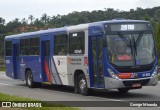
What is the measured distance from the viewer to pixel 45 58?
2241 cm

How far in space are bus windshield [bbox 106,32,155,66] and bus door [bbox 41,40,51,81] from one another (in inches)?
228

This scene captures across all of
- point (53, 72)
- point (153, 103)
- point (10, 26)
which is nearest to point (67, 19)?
point (10, 26)

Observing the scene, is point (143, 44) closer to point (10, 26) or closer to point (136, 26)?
point (136, 26)

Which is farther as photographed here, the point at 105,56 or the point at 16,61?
the point at 16,61

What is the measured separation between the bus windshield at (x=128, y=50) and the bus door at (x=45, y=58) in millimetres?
5779

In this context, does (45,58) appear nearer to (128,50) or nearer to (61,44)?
(61,44)

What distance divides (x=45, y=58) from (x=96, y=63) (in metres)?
5.50

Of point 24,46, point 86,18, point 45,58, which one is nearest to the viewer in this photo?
point 45,58

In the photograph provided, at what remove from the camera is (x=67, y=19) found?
333 ft

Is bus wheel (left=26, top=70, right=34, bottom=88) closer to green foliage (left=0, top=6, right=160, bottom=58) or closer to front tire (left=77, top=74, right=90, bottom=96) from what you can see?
front tire (left=77, top=74, right=90, bottom=96)

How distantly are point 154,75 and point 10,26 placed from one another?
11395cm

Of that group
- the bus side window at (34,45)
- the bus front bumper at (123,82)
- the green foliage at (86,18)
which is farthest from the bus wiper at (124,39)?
the green foliage at (86,18)

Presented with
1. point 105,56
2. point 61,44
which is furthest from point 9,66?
point 105,56

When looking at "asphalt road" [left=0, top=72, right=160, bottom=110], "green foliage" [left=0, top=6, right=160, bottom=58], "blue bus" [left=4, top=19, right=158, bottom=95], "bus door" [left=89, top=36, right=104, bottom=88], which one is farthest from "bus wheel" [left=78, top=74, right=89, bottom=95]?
"green foliage" [left=0, top=6, right=160, bottom=58]
